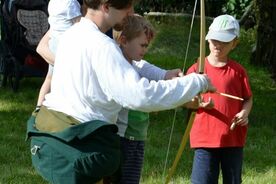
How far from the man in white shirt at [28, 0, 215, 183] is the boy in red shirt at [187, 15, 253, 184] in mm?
1091

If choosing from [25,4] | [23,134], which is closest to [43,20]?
[25,4]

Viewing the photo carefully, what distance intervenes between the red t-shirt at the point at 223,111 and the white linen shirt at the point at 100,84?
116cm

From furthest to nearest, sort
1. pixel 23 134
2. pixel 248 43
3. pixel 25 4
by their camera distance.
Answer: pixel 248 43, pixel 25 4, pixel 23 134

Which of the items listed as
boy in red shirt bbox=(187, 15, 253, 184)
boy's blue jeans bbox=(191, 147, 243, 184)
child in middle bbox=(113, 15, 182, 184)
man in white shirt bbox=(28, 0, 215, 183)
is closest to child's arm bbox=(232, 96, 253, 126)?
boy in red shirt bbox=(187, 15, 253, 184)

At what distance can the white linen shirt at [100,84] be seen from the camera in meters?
2.47

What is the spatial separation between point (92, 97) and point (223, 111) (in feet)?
4.34

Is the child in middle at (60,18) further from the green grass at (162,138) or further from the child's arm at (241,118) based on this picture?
the child's arm at (241,118)

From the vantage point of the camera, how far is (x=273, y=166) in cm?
533

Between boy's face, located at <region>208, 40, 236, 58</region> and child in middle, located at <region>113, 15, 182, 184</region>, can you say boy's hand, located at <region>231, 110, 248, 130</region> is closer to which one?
A: boy's face, located at <region>208, 40, 236, 58</region>

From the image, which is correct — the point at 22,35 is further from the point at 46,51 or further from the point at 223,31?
the point at 223,31

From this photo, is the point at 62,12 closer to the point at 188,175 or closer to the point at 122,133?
the point at 122,133

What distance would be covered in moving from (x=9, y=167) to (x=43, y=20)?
3136 mm

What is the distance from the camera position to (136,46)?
325 centimetres

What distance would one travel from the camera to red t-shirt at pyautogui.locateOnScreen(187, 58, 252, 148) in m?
3.72
